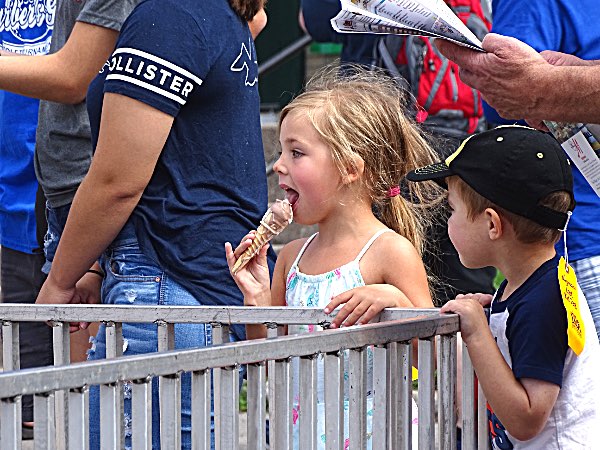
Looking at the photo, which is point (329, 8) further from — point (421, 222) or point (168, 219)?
point (168, 219)

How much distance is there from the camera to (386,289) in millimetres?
2783

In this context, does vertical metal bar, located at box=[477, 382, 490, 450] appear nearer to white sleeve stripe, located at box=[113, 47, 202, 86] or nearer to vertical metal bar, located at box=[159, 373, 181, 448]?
vertical metal bar, located at box=[159, 373, 181, 448]

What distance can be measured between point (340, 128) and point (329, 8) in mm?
2591

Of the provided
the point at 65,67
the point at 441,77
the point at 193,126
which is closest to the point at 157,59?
the point at 193,126

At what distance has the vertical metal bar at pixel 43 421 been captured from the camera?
1745 millimetres

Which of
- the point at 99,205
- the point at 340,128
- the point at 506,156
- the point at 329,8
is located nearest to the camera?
the point at 506,156

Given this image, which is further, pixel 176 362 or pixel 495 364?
pixel 495 364

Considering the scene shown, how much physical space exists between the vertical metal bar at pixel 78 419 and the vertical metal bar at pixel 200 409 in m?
0.23

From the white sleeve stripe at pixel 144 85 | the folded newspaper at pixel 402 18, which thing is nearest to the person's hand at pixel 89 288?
the white sleeve stripe at pixel 144 85

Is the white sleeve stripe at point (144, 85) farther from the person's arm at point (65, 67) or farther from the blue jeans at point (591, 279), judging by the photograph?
→ the blue jeans at point (591, 279)

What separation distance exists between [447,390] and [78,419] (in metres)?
0.98

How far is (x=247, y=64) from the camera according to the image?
10.5 feet

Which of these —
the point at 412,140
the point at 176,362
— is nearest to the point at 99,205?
the point at 412,140

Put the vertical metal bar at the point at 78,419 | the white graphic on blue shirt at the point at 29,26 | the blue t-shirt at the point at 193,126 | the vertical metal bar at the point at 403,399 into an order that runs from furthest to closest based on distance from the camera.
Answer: the white graphic on blue shirt at the point at 29,26
the blue t-shirt at the point at 193,126
the vertical metal bar at the point at 403,399
the vertical metal bar at the point at 78,419
